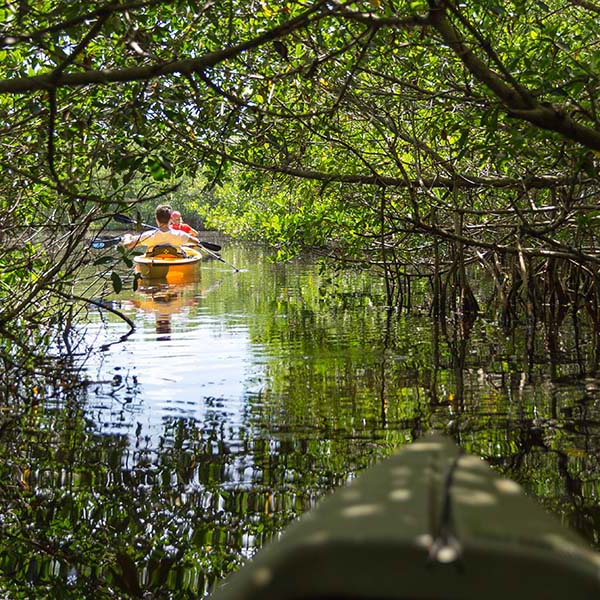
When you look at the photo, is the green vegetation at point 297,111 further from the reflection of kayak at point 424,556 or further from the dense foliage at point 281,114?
the reflection of kayak at point 424,556

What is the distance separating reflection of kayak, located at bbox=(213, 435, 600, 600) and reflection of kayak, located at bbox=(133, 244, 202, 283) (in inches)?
673

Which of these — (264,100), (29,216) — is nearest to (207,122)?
(264,100)

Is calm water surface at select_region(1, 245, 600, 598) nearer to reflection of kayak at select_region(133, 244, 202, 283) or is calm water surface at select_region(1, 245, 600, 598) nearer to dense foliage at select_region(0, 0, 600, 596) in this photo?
dense foliage at select_region(0, 0, 600, 596)

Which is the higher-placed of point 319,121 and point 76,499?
point 319,121

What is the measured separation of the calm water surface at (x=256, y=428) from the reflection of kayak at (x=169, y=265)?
7919 millimetres

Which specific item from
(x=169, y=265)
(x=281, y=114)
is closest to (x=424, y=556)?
(x=281, y=114)

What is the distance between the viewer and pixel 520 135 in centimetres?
502

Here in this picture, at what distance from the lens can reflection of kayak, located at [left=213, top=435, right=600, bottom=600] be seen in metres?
1.49

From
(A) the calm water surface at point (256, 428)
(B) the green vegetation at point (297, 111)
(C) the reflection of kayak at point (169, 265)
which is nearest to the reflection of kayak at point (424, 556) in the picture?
(A) the calm water surface at point (256, 428)

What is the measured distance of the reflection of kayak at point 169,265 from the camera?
62.6 ft

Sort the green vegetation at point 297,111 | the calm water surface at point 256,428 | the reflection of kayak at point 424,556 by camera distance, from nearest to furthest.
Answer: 1. the reflection of kayak at point 424,556
2. the calm water surface at point 256,428
3. the green vegetation at point 297,111

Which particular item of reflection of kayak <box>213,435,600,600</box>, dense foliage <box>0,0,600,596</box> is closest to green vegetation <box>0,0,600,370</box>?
dense foliage <box>0,0,600,596</box>

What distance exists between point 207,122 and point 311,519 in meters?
5.22

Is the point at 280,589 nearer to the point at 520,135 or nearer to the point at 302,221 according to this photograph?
the point at 520,135
